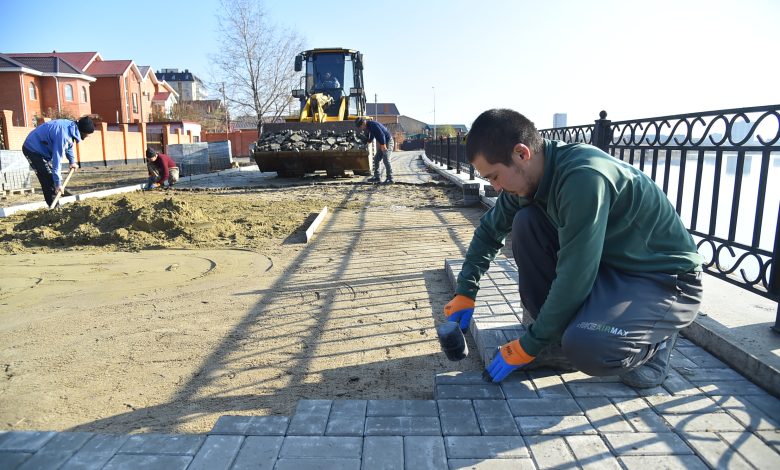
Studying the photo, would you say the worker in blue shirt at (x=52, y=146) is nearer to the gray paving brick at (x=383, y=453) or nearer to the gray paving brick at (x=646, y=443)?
the gray paving brick at (x=383, y=453)

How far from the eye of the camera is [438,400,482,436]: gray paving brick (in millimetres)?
1926

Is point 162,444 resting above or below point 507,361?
below

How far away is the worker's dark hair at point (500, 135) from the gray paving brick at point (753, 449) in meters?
1.32

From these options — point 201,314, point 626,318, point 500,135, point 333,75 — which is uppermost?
point 333,75

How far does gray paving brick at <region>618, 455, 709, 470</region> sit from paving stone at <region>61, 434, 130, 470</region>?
1.85 m

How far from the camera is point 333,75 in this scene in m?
16.6

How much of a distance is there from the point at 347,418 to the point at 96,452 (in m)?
0.94

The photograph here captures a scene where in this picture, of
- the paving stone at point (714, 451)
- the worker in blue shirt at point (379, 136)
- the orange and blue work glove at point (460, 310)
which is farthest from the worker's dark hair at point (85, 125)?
the paving stone at point (714, 451)

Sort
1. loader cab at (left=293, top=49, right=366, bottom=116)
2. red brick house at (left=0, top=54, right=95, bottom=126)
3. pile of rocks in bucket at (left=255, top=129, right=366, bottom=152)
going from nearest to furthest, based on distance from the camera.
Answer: pile of rocks in bucket at (left=255, top=129, right=366, bottom=152) → loader cab at (left=293, top=49, right=366, bottom=116) → red brick house at (left=0, top=54, right=95, bottom=126)

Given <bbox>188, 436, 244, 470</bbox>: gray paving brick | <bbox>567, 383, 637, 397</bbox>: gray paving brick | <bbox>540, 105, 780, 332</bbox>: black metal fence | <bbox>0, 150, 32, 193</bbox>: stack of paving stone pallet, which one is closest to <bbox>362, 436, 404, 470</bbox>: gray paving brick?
<bbox>188, 436, 244, 470</bbox>: gray paving brick

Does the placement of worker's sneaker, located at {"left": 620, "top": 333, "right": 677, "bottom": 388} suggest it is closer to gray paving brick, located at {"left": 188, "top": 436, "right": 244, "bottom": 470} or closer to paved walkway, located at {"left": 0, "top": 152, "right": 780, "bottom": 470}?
paved walkway, located at {"left": 0, "top": 152, "right": 780, "bottom": 470}

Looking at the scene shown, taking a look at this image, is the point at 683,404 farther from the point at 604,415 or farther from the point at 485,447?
the point at 485,447

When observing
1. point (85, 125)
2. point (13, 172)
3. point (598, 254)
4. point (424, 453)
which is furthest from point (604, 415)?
point (13, 172)

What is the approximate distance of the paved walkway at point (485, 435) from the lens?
176 cm
